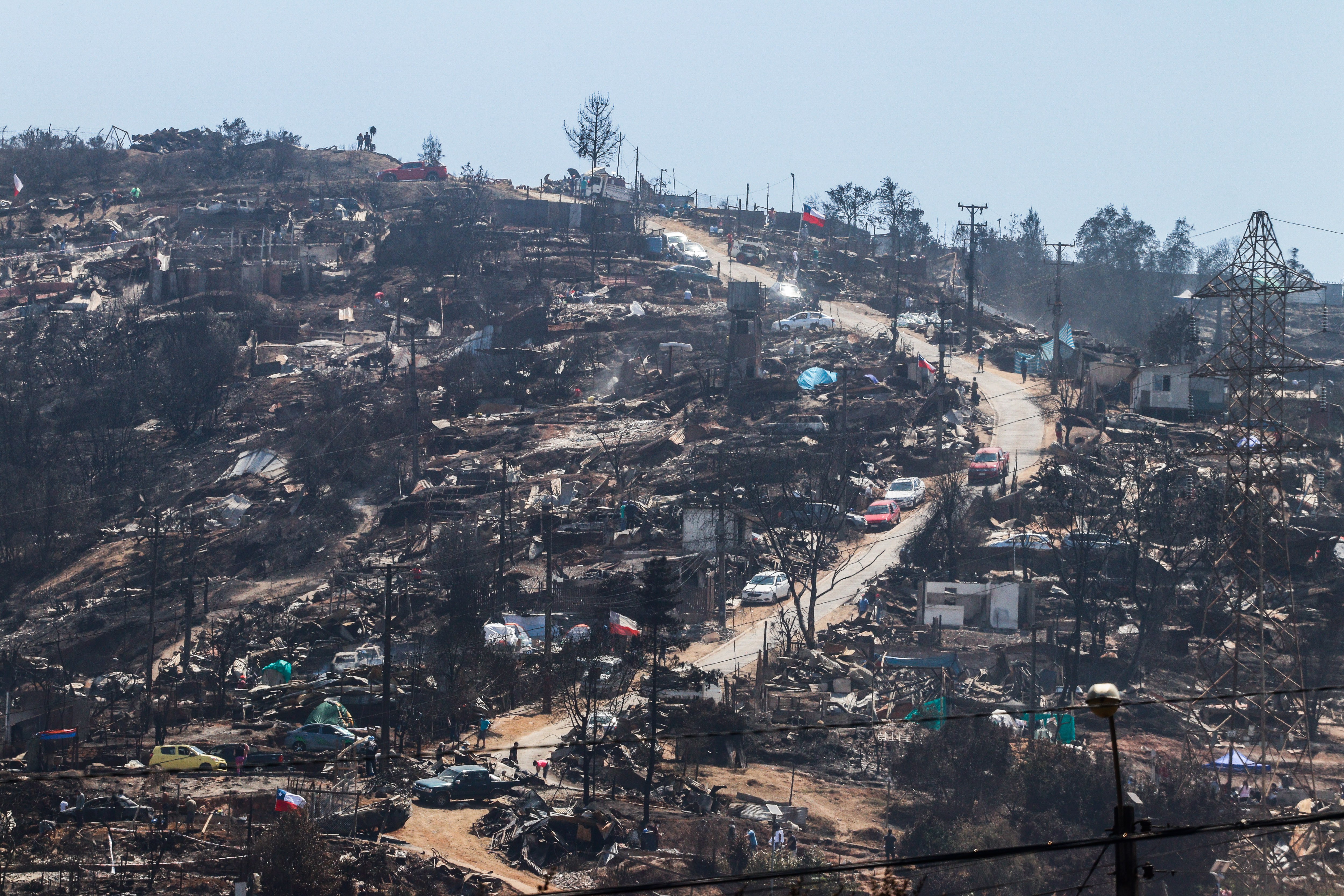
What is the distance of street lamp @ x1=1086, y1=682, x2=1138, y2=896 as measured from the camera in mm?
6398

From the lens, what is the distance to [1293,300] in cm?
9081

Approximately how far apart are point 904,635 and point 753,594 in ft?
15.7

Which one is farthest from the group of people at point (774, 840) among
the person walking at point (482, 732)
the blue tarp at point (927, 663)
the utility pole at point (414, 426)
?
the utility pole at point (414, 426)

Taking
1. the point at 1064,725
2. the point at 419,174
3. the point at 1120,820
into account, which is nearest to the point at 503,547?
the point at 1064,725

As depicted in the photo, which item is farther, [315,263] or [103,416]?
[315,263]

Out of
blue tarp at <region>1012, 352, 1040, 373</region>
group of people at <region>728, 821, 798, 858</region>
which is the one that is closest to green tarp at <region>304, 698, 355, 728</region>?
group of people at <region>728, 821, 798, 858</region>

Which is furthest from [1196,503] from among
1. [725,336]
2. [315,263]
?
[315,263]

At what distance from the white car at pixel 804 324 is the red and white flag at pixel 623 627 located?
30.2 metres

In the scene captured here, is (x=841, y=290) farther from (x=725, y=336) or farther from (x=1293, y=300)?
(x=1293, y=300)

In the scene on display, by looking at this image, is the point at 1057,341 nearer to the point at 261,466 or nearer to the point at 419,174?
the point at 261,466

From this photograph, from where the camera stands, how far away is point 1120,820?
269 inches

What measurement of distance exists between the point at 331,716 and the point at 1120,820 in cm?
2498

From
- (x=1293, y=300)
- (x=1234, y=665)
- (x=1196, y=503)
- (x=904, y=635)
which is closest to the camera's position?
(x=1234, y=665)

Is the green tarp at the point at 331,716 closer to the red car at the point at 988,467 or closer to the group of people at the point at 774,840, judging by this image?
the group of people at the point at 774,840
